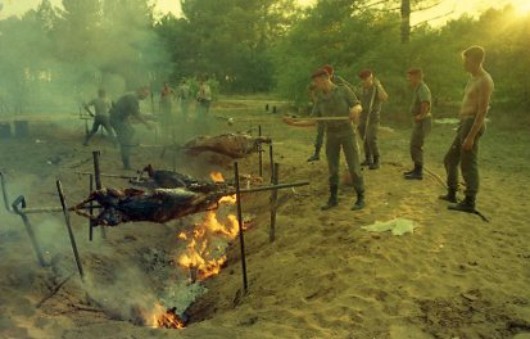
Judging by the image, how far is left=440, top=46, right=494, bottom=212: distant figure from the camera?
648 centimetres

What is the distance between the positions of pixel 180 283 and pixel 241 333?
8.99ft

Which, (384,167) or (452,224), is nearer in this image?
(452,224)

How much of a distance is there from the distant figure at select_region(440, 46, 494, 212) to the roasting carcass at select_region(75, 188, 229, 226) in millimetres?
3827

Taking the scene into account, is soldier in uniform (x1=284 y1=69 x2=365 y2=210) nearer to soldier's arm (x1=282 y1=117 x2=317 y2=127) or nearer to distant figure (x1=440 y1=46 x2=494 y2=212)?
soldier's arm (x1=282 y1=117 x2=317 y2=127)

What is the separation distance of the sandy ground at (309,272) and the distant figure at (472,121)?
580 mm

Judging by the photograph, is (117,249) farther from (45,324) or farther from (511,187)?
(511,187)

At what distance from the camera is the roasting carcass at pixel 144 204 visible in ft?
16.7

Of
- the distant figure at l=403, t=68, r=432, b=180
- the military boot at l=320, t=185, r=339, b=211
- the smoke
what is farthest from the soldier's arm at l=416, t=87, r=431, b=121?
the smoke

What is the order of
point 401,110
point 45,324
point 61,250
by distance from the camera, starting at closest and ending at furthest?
point 45,324 < point 61,250 < point 401,110

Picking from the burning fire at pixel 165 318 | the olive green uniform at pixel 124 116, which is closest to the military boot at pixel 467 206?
the burning fire at pixel 165 318

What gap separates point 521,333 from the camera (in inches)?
161

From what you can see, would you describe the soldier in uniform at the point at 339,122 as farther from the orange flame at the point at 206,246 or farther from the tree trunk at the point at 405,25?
the tree trunk at the point at 405,25

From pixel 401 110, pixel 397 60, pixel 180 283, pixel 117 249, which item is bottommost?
pixel 180 283

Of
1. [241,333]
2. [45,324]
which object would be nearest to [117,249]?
[45,324]
